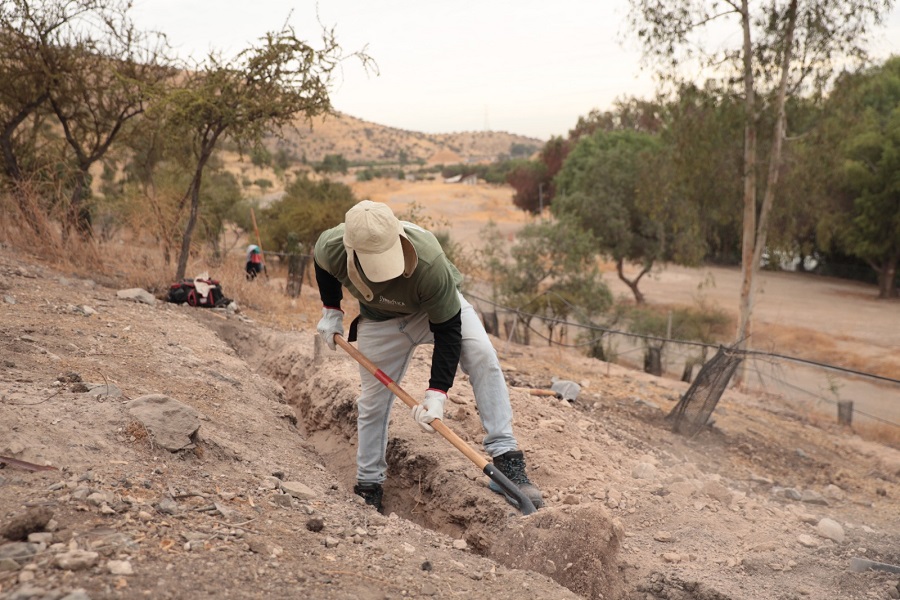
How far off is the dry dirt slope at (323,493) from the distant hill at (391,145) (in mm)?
57745

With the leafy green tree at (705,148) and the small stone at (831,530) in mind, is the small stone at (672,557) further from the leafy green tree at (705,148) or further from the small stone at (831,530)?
the leafy green tree at (705,148)

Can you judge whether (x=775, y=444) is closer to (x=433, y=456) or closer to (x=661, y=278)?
(x=433, y=456)

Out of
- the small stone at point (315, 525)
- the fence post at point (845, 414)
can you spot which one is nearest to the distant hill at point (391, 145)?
the fence post at point (845, 414)

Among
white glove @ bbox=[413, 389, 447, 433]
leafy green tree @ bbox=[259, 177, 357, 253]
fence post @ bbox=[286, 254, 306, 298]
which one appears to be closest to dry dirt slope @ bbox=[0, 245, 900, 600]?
white glove @ bbox=[413, 389, 447, 433]

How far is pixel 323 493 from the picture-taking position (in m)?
3.53

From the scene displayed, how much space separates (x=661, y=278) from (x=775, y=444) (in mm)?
23344

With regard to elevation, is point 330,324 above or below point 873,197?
below

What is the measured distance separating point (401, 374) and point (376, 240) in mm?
1060

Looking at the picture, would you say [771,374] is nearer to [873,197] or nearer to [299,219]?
[299,219]

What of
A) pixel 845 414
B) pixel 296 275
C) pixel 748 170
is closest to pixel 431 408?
pixel 296 275

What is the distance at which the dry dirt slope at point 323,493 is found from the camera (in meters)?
2.46

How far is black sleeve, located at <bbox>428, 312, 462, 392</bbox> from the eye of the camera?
355 centimetres

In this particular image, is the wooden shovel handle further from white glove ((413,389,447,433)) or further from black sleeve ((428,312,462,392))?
black sleeve ((428,312,462,392))

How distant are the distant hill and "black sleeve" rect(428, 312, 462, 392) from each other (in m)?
59.7
